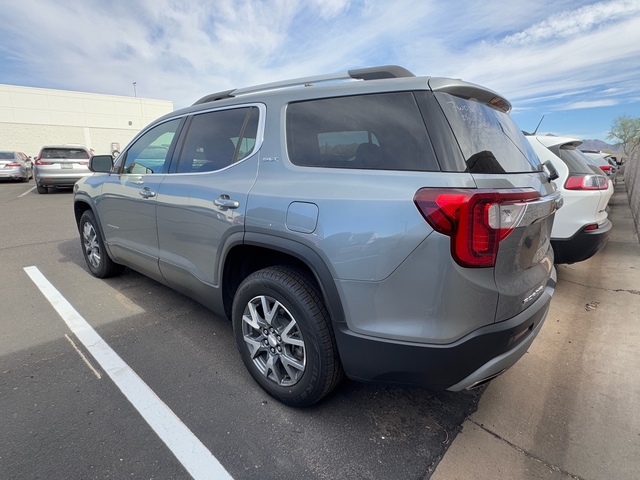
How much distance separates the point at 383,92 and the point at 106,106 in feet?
141

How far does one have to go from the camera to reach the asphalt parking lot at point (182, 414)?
185 cm

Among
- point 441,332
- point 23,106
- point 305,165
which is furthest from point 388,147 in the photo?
point 23,106

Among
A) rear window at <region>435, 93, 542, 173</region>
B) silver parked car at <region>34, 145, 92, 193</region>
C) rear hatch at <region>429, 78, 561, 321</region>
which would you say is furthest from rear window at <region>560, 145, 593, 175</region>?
silver parked car at <region>34, 145, 92, 193</region>

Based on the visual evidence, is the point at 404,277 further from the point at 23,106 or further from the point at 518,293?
the point at 23,106

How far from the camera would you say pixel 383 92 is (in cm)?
187

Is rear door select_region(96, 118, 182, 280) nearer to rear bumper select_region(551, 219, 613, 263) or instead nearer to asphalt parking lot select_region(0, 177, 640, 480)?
asphalt parking lot select_region(0, 177, 640, 480)

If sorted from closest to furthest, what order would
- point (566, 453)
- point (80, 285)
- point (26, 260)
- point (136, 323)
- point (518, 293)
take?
1. point (518, 293)
2. point (566, 453)
3. point (136, 323)
4. point (80, 285)
5. point (26, 260)

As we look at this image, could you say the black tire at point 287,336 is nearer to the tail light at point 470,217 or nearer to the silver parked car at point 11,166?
the tail light at point 470,217

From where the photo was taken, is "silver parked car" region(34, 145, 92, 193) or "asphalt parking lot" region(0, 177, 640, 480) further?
"silver parked car" region(34, 145, 92, 193)

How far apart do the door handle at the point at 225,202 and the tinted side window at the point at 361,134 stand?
47 centimetres

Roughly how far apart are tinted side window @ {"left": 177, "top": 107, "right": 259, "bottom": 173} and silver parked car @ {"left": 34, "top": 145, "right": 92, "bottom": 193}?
444 inches

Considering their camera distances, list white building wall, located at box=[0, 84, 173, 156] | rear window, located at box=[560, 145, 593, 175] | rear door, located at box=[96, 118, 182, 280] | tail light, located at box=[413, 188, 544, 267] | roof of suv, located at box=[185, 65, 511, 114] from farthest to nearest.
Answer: white building wall, located at box=[0, 84, 173, 156] → rear window, located at box=[560, 145, 593, 175] → rear door, located at box=[96, 118, 182, 280] → roof of suv, located at box=[185, 65, 511, 114] → tail light, located at box=[413, 188, 544, 267]

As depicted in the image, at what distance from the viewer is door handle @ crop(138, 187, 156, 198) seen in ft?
10.1

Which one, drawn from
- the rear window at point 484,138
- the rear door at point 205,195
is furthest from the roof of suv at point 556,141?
the rear door at point 205,195
